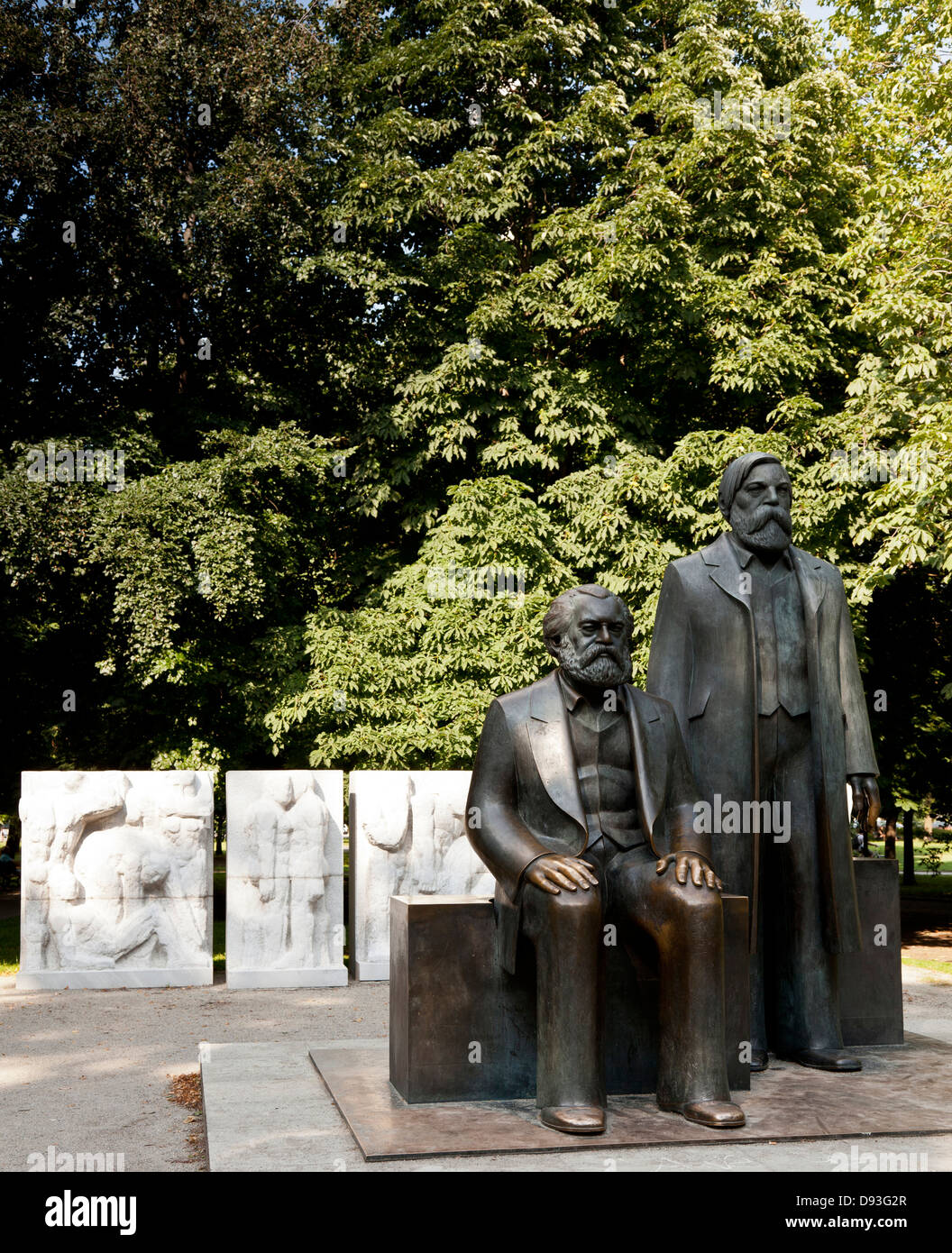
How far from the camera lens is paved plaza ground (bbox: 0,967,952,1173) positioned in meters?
4.98

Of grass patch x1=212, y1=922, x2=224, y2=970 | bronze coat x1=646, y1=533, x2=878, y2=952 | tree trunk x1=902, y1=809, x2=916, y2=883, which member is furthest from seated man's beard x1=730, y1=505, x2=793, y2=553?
tree trunk x1=902, y1=809, x2=916, y2=883

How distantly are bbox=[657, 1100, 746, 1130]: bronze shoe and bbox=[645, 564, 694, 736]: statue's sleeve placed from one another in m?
1.86

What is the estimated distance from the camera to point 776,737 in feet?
21.9

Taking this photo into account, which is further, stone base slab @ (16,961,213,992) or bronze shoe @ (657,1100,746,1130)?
stone base slab @ (16,961,213,992)

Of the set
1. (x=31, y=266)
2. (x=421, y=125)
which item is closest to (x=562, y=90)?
(x=421, y=125)

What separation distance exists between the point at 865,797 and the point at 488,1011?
→ 2.19 m

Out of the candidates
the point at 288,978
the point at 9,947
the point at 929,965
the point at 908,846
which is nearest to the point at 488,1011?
the point at 288,978

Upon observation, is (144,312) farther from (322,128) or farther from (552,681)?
(552,681)

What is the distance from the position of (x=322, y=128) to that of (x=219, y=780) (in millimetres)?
8414

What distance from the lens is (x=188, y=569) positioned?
14617 millimetres

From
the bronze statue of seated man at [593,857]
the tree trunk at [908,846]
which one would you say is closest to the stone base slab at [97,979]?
the bronze statue of seated man at [593,857]

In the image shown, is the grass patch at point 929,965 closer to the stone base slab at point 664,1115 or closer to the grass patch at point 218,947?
the grass patch at point 218,947

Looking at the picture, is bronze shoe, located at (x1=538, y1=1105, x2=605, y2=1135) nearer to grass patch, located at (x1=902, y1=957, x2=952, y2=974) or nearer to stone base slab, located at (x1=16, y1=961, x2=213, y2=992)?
stone base slab, located at (x1=16, y1=961, x2=213, y2=992)

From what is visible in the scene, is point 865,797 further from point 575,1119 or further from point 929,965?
point 929,965
